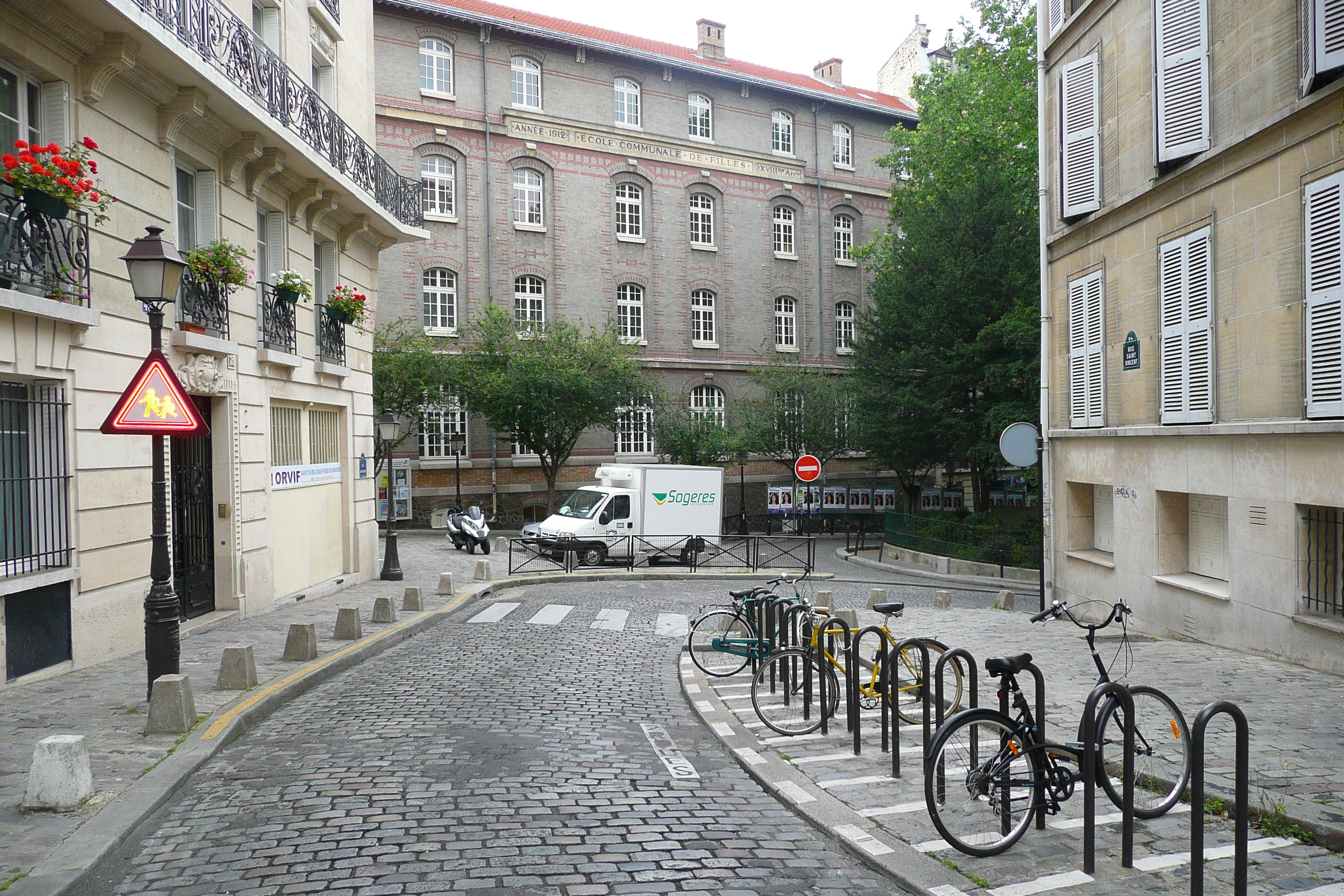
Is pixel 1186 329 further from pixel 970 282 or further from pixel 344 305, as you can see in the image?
pixel 970 282

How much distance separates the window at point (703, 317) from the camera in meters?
39.3

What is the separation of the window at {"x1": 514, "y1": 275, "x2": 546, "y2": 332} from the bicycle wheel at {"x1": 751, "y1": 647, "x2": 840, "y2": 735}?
27.4 metres

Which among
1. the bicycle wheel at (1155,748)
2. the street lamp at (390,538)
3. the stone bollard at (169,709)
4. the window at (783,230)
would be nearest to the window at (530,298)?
the window at (783,230)

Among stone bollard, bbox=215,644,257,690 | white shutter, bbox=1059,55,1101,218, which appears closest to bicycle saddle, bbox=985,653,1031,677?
stone bollard, bbox=215,644,257,690

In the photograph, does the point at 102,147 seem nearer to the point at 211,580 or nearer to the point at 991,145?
the point at 211,580

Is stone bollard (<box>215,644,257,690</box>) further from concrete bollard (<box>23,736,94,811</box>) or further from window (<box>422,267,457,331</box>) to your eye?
window (<box>422,267,457,331</box>)

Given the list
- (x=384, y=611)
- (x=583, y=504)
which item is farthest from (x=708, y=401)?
(x=384, y=611)

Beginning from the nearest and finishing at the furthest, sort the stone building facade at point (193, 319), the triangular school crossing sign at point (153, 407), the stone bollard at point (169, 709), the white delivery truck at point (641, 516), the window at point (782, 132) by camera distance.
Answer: the stone bollard at point (169, 709) → the triangular school crossing sign at point (153, 407) → the stone building facade at point (193, 319) → the white delivery truck at point (641, 516) → the window at point (782, 132)

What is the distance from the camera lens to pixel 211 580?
13.8m

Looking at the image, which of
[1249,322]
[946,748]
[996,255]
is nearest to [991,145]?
[996,255]

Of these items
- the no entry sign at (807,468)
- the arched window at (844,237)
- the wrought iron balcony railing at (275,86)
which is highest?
the arched window at (844,237)

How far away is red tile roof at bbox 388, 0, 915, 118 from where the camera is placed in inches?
1384

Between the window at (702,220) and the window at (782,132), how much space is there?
4086 mm

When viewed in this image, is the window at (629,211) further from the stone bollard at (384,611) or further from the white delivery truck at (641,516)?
the stone bollard at (384,611)
